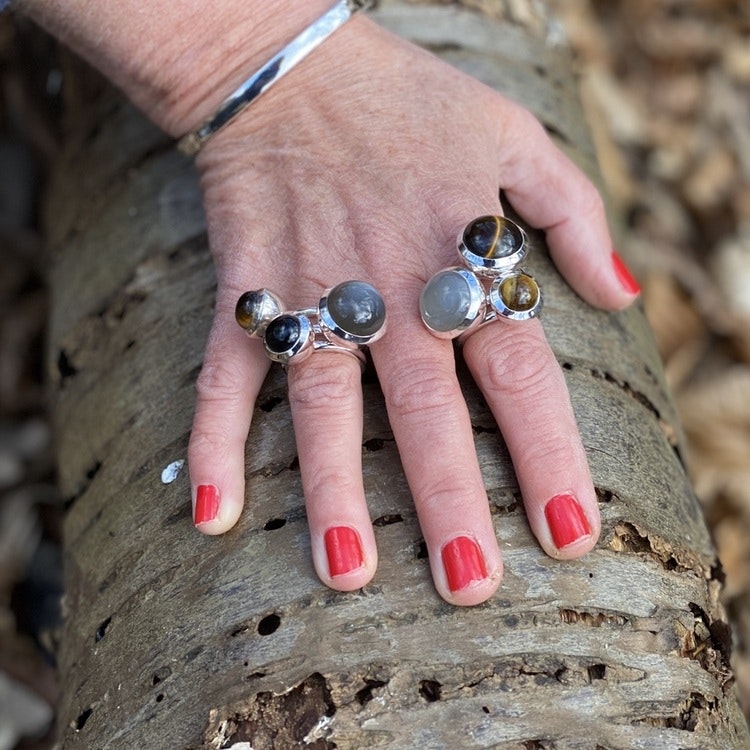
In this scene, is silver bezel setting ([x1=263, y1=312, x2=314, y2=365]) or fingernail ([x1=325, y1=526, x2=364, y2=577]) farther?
silver bezel setting ([x1=263, y1=312, x2=314, y2=365])

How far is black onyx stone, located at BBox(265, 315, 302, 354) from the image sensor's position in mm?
1254

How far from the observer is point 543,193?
1.51 meters

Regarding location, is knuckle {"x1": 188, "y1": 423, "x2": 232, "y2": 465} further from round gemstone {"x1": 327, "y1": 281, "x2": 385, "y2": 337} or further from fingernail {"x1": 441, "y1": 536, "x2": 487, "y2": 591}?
fingernail {"x1": 441, "y1": 536, "x2": 487, "y2": 591}

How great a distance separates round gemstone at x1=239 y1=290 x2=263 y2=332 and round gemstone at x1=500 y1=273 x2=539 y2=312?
13.6 inches

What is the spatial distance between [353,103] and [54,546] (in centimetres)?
169

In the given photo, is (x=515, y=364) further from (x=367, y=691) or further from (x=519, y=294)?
(x=367, y=691)

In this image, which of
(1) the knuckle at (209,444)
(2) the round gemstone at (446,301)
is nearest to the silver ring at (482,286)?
(2) the round gemstone at (446,301)

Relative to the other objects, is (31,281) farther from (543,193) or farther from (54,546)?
(543,193)

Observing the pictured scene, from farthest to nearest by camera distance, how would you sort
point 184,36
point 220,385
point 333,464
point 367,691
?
point 184,36 → point 220,385 → point 333,464 → point 367,691

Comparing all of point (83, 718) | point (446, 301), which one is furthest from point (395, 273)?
point (83, 718)

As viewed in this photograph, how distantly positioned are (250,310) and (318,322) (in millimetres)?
98

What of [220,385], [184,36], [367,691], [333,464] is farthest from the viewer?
[184,36]

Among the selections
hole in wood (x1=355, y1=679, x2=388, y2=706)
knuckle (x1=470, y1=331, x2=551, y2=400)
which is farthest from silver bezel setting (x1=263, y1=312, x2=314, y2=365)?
hole in wood (x1=355, y1=679, x2=388, y2=706)

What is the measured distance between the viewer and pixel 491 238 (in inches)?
48.9
